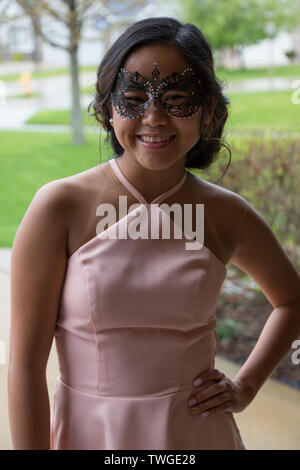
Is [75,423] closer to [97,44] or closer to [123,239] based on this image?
[123,239]

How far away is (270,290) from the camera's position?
1.16 m

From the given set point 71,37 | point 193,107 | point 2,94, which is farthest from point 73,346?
point 2,94

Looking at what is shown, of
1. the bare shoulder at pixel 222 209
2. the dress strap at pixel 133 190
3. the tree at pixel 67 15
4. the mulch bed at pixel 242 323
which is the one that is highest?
the tree at pixel 67 15

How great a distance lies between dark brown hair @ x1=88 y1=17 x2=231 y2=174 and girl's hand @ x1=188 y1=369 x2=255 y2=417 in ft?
1.15

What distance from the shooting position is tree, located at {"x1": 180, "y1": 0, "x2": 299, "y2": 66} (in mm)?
3811

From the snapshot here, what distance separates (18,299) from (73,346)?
0.38ft

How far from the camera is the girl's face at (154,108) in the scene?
0.93 metres

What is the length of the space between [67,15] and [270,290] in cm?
270

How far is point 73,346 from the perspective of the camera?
38.2 inches

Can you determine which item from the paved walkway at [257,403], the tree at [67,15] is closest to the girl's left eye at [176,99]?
the paved walkway at [257,403]

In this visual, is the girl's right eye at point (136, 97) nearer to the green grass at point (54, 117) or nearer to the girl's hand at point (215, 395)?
the girl's hand at point (215, 395)

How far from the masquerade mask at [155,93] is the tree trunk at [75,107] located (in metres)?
2.93

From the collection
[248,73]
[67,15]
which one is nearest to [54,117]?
[67,15]

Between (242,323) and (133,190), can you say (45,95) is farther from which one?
(133,190)
